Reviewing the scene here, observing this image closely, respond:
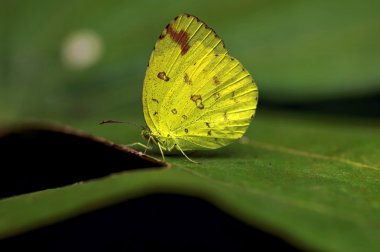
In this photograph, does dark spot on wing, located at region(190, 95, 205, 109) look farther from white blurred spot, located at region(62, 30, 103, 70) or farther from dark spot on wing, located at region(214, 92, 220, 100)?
white blurred spot, located at region(62, 30, 103, 70)

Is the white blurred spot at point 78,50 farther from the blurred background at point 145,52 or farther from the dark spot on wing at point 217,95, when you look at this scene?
the dark spot on wing at point 217,95

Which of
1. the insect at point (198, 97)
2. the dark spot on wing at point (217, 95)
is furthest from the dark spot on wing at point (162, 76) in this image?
the dark spot on wing at point (217, 95)

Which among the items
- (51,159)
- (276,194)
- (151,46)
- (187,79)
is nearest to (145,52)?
(151,46)

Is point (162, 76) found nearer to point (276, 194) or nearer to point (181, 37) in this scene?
point (181, 37)

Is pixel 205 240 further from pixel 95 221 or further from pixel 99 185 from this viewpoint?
pixel 99 185

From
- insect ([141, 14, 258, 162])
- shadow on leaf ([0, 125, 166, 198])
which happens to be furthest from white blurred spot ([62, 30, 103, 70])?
insect ([141, 14, 258, 162])
